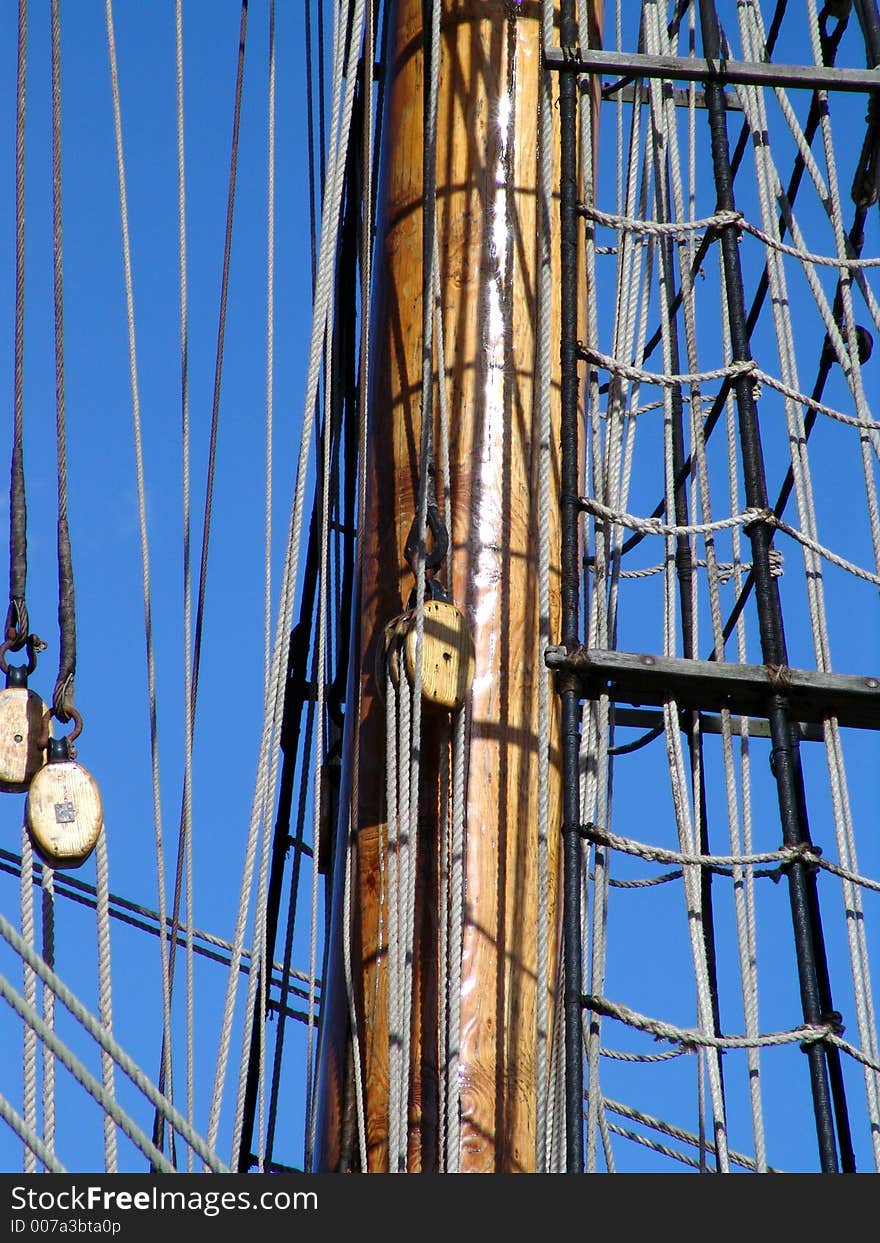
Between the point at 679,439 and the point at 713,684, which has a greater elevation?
the point at 679,439

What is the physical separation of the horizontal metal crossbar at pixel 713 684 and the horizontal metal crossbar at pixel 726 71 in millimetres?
1513

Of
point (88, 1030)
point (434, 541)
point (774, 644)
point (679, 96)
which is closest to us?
point (88, 1030)

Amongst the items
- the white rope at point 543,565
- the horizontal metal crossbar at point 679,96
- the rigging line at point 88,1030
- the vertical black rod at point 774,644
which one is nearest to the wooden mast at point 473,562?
the white rope at point 543,565

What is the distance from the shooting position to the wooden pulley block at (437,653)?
3.92m

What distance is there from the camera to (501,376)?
4.43 metres

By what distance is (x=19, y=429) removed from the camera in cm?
409

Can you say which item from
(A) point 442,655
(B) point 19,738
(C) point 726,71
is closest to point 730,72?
(C) point 726,71

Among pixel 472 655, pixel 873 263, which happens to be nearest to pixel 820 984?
pixel 472 655

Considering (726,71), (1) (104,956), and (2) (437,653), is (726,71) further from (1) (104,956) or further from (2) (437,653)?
(1) (104,956)

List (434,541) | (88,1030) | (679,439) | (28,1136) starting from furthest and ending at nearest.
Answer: (679,439) → (434,541) → (88,1030) → (28,1136)

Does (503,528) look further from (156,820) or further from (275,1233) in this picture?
(275,1233)

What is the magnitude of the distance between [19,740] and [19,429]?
2.67 ft

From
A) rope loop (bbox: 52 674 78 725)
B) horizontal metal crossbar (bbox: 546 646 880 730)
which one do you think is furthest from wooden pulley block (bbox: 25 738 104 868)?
horizontal metal crossbar (bbox: 546 646 880 730)

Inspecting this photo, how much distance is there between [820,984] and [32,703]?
1791 millimetres
